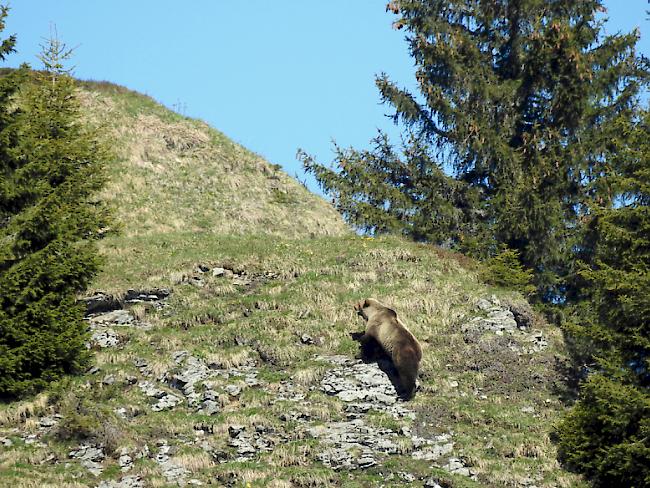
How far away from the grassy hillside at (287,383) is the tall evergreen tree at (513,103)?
26.2 feet

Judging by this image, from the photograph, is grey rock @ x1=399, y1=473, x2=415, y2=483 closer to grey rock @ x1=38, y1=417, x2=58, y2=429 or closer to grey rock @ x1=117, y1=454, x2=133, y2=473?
grey rock @ x1=117, y1=454, x2=133, y2=473

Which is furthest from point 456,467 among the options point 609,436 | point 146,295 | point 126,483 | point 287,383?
point 146,295

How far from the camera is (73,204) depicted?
31.9 metres

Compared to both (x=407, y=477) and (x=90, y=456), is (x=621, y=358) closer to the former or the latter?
(x=407, y=477)

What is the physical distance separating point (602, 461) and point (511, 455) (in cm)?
218

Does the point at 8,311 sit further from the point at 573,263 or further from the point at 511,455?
the point at 573,263

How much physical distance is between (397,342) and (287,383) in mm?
3121

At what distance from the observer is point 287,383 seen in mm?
27203

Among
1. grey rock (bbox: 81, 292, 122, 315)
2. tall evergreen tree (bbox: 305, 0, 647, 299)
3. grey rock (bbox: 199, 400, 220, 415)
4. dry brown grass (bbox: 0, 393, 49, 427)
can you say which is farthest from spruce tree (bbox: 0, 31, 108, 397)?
tall evergreen tree (bbox: 305, 0, 647, 299)

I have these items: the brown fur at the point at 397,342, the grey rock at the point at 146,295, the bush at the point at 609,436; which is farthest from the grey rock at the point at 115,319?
the bush at the point at 609,436

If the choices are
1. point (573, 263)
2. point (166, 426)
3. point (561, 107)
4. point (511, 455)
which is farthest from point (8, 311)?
point (561, 107)

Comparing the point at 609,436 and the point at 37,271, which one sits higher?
the point at 609,436

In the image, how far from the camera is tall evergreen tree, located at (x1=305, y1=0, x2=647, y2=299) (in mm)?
42250

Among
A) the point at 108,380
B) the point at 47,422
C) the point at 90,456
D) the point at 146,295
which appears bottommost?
the point at 90,456
